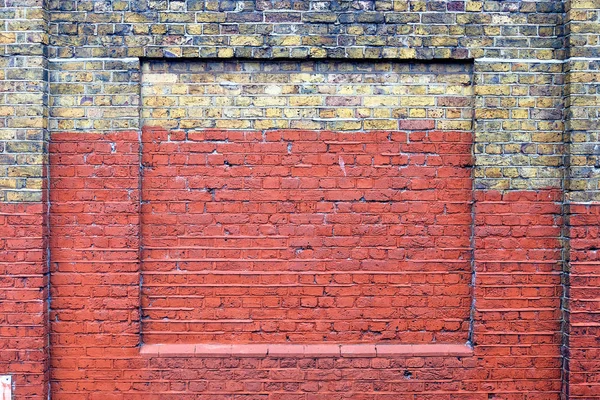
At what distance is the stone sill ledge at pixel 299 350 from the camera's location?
A: 4215 millimetres

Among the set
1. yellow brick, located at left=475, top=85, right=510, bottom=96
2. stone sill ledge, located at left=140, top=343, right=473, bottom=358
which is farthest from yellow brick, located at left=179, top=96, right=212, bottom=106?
yellow brick, located at left=475, top=85, right=510, bottom=96

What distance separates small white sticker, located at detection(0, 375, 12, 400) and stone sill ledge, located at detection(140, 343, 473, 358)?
36.2 inches

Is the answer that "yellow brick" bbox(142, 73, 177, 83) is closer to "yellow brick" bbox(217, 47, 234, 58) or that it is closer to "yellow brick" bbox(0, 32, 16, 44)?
"yellow brick" bbox(217, 47, 234, 58)

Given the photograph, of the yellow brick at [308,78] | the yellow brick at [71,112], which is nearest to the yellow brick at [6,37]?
the yellow brick at [71,112]

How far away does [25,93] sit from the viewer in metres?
4.10

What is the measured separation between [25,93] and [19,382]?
6.62ft

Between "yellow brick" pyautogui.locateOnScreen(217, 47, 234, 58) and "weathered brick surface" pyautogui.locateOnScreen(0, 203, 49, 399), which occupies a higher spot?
"yellow brick" pyautogui.locateOnScreen(217, 47, 234, 58)

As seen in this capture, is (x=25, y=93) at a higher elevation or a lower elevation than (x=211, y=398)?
higher

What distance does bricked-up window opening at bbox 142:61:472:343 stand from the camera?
4.28m

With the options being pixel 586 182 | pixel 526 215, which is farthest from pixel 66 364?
pixel 586 182

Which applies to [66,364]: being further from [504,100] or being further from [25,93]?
[504,100]

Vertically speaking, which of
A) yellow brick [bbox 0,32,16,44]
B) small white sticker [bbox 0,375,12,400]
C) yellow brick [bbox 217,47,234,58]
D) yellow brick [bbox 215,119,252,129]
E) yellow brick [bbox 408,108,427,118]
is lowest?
small white sticker [bbox 0,375,12,400]

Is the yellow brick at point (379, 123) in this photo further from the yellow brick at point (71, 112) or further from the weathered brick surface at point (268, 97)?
the yellow brick at point (71, 112)

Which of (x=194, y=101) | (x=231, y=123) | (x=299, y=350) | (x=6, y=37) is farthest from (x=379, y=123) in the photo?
(x=6, y=37)
